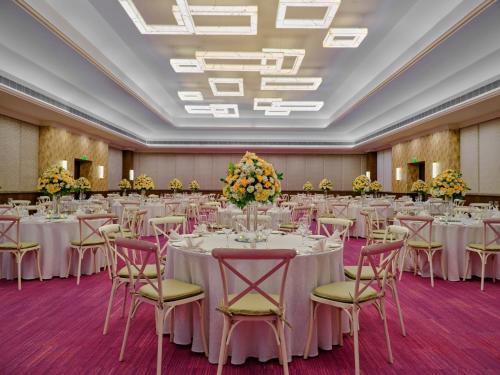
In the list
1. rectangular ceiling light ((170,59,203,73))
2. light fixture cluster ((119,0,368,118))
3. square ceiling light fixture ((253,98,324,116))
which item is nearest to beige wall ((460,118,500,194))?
square ceiling light fixture ((253,98,324,116))

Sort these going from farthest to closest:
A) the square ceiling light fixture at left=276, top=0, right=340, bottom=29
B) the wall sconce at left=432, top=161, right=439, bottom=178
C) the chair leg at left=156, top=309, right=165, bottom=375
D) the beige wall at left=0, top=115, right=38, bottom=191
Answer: the wall sconce at left=432, top=161, right=439, bottom=178, the beige wall at left=0, top=115, right=38, bottom=191, the square ceiling light fixture at left=276, top=0, right=340, bottom=29, the chair leg at left=156, top=309, right=165, bottom=375

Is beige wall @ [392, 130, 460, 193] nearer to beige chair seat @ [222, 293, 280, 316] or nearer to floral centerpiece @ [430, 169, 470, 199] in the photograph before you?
floral centerpiece @ [430, 169, 470, 199]

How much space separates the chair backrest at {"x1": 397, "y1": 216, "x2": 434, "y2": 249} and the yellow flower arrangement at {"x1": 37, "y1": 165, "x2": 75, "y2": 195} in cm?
529

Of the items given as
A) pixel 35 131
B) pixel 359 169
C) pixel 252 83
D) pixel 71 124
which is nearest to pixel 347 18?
pixel 252 83

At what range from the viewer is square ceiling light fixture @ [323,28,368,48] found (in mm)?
7102

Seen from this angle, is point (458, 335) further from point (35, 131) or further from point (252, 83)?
point (35, 131)

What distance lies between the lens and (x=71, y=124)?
13.0m

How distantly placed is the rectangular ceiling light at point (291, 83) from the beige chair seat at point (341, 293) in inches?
305

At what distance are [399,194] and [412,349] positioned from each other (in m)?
15.1

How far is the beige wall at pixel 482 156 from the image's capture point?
1137cm

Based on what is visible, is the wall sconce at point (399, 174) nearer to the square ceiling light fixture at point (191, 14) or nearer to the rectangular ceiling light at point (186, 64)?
the rectangular ceiling light at point (186, 64)

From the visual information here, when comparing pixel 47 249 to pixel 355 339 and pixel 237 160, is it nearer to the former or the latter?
pixel 355 339

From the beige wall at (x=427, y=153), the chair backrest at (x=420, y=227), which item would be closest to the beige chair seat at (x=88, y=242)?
the chair backrest at (x=420, y=227)

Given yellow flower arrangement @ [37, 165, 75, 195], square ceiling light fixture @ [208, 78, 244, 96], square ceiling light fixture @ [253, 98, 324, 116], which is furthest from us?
square ceiling light fixture @ [253, 98, 324, 116]
